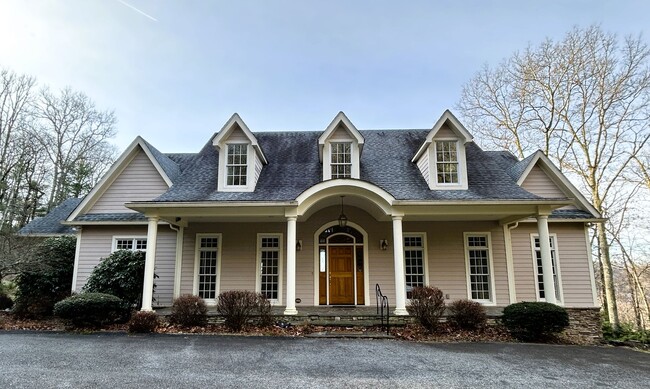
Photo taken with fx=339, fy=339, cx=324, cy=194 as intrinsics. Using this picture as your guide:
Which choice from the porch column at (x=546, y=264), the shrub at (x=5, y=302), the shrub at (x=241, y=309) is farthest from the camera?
the shrub at (x=5, y=302)

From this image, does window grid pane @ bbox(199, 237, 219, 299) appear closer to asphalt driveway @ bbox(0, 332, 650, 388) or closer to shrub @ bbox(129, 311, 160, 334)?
shrub @ bbox(129, 311, 160, 334)

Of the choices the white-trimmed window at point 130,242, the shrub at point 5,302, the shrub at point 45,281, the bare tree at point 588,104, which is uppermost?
the bare tree at point 588,104

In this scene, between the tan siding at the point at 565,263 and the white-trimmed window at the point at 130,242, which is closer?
the tan siding at the point at 565,263

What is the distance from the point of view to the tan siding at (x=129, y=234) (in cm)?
1155

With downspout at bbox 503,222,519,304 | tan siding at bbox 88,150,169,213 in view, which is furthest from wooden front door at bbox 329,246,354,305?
tan siding at bbox 88,150,169,213

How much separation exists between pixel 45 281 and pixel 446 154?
13.8m

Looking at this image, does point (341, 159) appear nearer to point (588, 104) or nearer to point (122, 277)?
point (122, 277)

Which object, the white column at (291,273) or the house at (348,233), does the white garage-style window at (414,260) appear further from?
the white column at (291,273)

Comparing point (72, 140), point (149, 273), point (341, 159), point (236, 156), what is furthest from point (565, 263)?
point (72, 140)

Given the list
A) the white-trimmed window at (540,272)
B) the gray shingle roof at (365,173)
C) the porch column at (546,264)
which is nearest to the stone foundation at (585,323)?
the white-trimmed window at (540,272)

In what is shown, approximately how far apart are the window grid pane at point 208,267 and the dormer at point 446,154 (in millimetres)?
7645

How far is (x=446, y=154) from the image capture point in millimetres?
11375

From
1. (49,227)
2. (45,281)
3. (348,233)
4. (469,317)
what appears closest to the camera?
(469,317)

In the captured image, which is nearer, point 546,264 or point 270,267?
point 546,264
